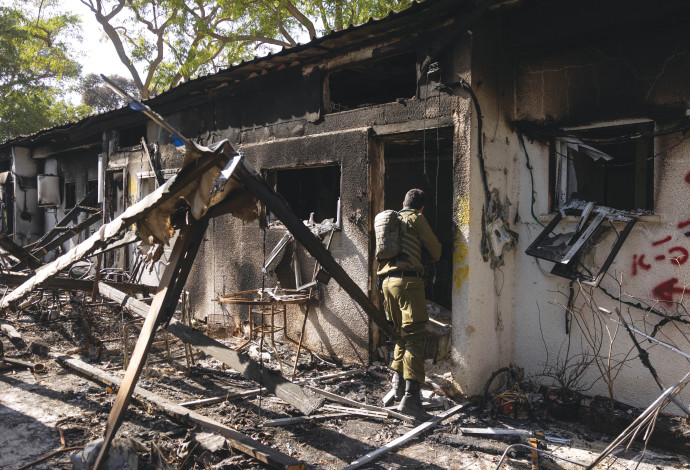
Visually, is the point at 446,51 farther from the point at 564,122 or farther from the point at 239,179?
the point at 239,179

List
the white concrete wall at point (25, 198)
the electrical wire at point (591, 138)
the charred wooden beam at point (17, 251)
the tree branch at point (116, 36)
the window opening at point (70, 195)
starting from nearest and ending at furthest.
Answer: the electrical wire at point (591, 138)
the charred wooden beam at point (17, 251)
the window opening at point (70, 195)
the white concrete wall at point (25, 198)
the tree branch at point (116, 36)

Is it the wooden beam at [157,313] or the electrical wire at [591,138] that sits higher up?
the electrical wire at [591,138]

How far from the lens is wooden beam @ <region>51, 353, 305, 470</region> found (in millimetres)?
3781

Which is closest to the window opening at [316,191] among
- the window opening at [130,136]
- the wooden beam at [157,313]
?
the window opening at [130,136]

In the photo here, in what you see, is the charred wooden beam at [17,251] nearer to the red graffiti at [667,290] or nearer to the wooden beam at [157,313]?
the wooden beam at [157,313]

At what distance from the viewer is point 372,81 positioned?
8.53m

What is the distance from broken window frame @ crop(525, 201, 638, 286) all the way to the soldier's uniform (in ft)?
4.00

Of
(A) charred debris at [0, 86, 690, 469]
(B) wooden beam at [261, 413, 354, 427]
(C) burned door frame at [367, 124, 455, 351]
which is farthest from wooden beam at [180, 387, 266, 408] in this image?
(C) burned door frame at [367, 124, 455, 351]

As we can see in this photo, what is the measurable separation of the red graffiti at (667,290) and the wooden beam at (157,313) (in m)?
4.55

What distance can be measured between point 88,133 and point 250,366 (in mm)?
10510

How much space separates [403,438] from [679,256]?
329cm

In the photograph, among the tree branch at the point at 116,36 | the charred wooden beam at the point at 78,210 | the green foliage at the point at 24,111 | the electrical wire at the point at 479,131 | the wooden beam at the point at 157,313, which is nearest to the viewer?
the wooden beam at the point at 157,313

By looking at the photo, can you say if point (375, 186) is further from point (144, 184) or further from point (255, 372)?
point (144, 184)

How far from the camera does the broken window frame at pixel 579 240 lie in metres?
5.00
